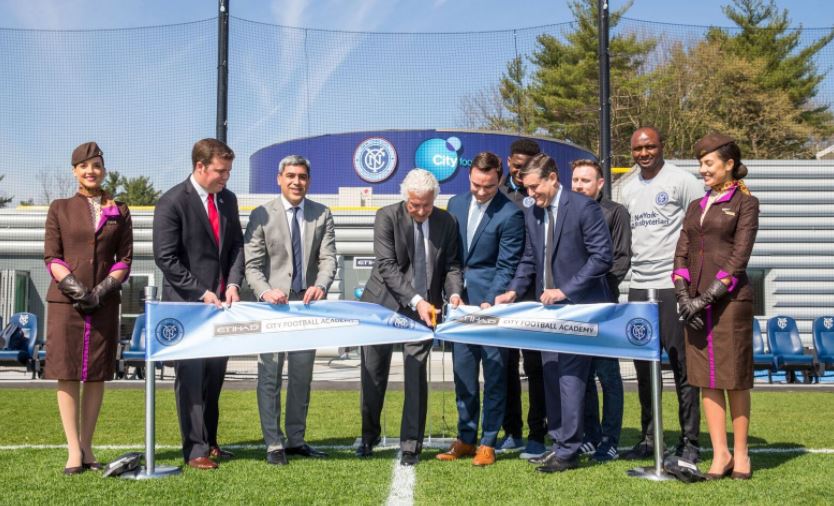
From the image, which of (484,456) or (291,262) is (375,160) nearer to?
(291,262)

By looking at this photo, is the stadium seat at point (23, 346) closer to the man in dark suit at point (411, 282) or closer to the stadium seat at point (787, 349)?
the man in dark suit at point (411, 282)

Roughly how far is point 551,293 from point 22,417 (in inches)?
204

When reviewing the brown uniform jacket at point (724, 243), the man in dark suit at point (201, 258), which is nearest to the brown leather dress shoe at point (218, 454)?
the man in dark suit at point (201, 258)

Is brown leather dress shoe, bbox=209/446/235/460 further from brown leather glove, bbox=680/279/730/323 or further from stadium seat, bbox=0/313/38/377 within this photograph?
stadium seat, bbox=0/313/38/377

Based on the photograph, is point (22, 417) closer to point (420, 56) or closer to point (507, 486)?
point (507, 486)

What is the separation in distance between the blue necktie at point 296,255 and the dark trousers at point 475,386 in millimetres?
1104

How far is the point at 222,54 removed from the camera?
8836mm

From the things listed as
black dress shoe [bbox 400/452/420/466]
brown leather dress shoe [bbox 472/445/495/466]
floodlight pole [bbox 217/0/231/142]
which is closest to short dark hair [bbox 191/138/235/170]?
black dress shoe [bbox 400/452/420/466]

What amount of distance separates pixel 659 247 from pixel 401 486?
236 centimetres

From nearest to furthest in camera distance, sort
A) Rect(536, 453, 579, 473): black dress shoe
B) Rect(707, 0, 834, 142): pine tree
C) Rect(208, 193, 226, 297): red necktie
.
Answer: Rect(536, 453, 579, 473): black dress shoe, Rect(208, 193, 226, 297): red necktie, Rect(707, 0, 834, 142): pine tree

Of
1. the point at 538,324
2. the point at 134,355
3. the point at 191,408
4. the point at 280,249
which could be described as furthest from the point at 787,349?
the point at 191,408

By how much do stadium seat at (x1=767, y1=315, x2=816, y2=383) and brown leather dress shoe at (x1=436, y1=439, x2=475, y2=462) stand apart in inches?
342

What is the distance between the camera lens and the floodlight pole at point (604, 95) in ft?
28.8

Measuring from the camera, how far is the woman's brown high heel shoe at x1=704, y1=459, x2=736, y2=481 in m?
4.59
